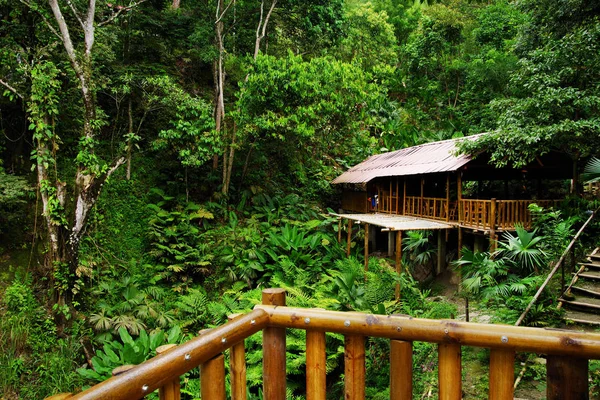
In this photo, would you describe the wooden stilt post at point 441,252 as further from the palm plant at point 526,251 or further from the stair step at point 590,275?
the stair step at point 590,275

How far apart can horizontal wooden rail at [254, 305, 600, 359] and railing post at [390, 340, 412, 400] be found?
0.04m

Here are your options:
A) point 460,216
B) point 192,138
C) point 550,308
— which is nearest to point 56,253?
point 192,138

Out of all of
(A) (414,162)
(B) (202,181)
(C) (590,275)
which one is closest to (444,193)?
(A) (414,162)

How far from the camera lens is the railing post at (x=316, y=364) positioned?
1865 mm

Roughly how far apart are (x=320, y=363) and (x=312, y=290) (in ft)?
27.8

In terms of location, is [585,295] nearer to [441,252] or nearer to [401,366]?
[441,252]

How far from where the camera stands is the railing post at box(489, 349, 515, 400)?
157 centimetres

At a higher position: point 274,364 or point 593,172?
point 593,172

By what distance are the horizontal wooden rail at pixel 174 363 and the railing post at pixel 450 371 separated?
825mm

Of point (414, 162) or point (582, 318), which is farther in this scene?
point (414, 162)

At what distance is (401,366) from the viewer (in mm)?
1694

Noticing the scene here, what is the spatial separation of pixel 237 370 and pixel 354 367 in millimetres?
563

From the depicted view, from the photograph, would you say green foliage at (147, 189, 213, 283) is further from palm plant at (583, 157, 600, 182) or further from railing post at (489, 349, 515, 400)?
railing post at (489, 349, 515, 400)

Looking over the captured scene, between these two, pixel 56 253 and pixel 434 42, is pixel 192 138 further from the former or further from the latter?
pixel 434 42
